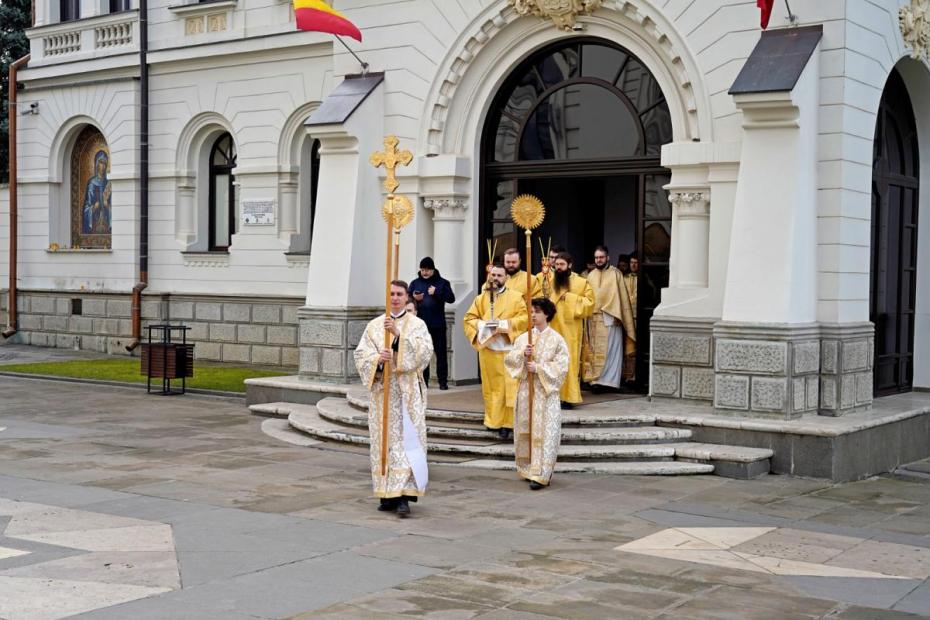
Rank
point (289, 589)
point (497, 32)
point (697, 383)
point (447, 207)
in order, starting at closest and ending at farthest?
point (289, 589) → point (697, 383) → point (497, 32) → point (447, 207)

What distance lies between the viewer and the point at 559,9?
632 inches

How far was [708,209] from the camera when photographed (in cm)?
1495

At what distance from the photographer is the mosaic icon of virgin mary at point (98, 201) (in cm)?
2472

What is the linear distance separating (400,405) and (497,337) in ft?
9.81

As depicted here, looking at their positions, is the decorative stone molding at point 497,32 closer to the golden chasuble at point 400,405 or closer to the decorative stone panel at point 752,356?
the decorative stone panel at point 752,356

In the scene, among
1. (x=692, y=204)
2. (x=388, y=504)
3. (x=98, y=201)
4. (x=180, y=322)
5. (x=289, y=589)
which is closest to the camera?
(x=289, y=589)

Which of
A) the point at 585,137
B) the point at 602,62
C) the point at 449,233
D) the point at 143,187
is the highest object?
the point at 602,62

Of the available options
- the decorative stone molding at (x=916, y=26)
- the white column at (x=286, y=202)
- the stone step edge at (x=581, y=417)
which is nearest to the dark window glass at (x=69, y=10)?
the white column at (x=286, y=202)

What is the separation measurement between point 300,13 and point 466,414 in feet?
19.7

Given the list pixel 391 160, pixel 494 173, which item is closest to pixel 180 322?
pixel 494 173

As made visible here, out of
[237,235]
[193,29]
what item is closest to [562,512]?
[237,235]

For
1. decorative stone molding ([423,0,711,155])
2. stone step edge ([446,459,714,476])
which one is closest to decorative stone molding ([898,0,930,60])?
decorative stone molding ([423,0,711,155])

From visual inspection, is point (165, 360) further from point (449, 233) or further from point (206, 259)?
point (449, 233)

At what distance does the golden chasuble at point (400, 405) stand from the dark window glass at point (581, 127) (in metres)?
6.45
